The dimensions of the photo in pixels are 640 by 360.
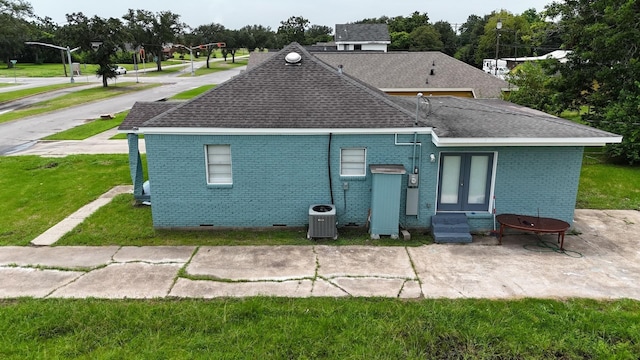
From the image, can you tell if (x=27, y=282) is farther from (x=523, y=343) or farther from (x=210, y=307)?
(x=523, y=343)

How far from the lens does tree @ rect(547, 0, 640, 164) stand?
18991mm

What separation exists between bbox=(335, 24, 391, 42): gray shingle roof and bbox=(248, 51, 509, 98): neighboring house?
23142mm

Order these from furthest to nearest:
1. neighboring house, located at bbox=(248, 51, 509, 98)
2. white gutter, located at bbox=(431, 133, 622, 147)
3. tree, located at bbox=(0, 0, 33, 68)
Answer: tree, located at bbox=(0, 0, 33, 68), neighboring house, located at bbox=(248, 51, 509, 98), white gutter, located at bbox=(431, 133, 622, 147)

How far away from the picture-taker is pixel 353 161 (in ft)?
38.7

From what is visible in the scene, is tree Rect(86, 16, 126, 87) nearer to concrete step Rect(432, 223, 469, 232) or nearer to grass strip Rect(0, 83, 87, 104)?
grass strip Rect(0, 83, 87, 104)

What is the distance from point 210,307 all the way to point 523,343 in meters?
5.45

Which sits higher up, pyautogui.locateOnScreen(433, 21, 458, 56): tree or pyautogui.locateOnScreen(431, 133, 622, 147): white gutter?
pyautogui.locateOnScreen(433, 21, 458, 56): tree

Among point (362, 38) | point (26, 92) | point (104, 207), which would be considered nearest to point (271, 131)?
point (104, 207)

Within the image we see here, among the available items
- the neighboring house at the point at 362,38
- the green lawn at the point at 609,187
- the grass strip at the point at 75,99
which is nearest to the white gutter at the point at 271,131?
the green lawn at the point at 609,187

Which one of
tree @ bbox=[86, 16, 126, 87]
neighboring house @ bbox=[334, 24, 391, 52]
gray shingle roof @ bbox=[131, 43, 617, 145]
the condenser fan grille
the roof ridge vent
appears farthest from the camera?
neighboring house @ bbox=[334, 24, 391, 52]

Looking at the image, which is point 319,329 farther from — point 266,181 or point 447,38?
point 447,38

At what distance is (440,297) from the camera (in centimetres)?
854

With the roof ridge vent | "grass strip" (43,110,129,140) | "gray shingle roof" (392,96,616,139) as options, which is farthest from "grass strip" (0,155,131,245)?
"gray shingle roof" (392,96,616,139)

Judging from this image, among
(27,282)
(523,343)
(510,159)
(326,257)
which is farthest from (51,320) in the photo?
(510,159)
